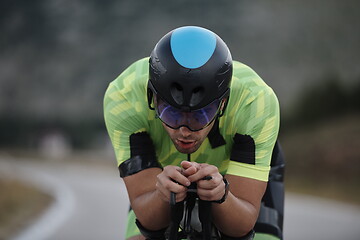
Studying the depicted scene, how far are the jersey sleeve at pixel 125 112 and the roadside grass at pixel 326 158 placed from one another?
40.1 feet

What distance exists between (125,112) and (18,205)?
7.82m

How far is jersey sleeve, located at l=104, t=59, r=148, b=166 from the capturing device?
11.1 ft

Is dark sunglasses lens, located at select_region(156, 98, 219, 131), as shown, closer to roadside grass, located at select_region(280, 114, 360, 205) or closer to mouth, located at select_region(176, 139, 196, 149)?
mouth, located at select_region(176, 139, 196, 149)

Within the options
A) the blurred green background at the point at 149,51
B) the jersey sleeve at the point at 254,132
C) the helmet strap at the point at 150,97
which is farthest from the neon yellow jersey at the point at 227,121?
the blurred green background at the point at 149,51

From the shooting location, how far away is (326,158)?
780 inches

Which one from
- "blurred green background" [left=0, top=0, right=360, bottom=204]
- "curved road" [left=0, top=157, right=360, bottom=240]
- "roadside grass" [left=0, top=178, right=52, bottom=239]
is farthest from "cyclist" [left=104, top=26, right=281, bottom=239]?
"blurred green background" [left=0, top=0, right=360, bottom=204]

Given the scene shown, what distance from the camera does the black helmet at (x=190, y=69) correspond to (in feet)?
9.74

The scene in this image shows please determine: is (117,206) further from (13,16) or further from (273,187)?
(13,16)

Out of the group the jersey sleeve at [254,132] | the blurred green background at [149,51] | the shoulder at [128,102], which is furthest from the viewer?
the blurred green background at [149,51]

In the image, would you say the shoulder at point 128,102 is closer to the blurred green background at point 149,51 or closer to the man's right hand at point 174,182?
the man's right hand at point 174,182

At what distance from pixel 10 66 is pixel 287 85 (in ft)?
70.8

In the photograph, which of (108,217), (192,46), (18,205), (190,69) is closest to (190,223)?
(190,69)

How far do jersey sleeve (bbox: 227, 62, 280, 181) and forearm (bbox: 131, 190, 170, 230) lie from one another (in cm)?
46

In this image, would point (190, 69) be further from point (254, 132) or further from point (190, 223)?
point (190, 223)
